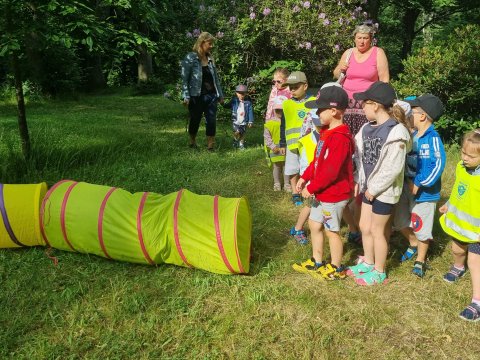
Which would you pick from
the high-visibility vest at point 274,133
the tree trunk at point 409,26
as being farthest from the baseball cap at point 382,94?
the tree trunk at point 409,26

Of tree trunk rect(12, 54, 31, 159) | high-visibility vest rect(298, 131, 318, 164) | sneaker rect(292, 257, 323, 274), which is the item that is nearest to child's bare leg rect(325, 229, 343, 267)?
sneaker rect(292, 257, 323, 274)

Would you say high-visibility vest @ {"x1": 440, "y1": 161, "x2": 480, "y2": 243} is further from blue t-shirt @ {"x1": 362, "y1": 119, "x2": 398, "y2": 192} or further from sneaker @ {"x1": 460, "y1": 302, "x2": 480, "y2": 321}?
blue t-shirt @ {"x1": 362, "y1": 119, "x2": 398, "y2": 192}

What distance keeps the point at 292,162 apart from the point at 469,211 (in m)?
2.26

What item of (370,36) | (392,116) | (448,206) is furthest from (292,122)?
(448,206)

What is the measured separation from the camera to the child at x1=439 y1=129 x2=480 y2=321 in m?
3.05

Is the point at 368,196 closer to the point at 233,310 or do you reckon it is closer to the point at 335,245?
the point at 335,245

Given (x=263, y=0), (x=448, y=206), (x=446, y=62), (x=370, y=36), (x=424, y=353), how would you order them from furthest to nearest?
1. (x=263, y=0)
2. (x=446, y=62)
3. (x=370, y=36)
4. (x=448, y=206)
5. (x=424, y=353)

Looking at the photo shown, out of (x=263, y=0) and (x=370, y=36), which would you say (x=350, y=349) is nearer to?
(x=370, y=36)

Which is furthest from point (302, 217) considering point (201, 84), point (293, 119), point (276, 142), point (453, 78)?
point (453, 78)

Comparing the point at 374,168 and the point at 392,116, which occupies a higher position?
the point at 392,116

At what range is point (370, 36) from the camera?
Result: 4.47 metres

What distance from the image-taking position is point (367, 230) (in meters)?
3.60

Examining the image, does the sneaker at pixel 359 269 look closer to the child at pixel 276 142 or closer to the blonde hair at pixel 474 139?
the blonde hair at pixel 474 139

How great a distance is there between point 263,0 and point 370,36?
5.85m
